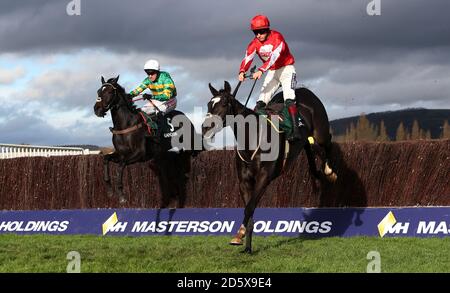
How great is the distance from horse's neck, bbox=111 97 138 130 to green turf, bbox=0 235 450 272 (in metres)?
2.58

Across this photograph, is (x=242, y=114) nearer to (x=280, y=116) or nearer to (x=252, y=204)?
(x=280, y=116)

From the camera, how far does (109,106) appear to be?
12516 millimetres

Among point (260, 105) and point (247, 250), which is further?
point (260, 105)

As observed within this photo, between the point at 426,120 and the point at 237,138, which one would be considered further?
the point at 426,120

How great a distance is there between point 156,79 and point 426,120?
18475cm

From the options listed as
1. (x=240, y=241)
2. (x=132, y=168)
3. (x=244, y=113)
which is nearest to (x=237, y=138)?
(x=244, y=113)

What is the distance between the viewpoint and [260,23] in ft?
31.2

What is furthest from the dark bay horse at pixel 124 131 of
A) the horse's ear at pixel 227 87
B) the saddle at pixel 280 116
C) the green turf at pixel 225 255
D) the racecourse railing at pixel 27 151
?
the racecourse railing at pixel 27 151

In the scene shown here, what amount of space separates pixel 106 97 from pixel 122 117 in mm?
579
